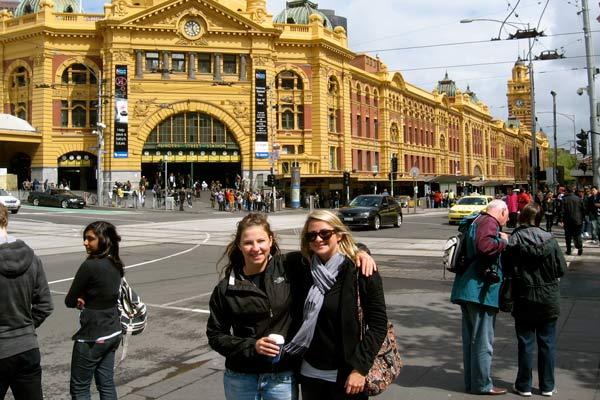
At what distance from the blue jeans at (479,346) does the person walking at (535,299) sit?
0.94 feet

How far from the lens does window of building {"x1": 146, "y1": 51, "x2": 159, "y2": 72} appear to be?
5209 centimetres

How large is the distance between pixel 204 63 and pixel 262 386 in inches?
2097

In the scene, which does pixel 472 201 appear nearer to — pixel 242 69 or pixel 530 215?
pixel 530 215

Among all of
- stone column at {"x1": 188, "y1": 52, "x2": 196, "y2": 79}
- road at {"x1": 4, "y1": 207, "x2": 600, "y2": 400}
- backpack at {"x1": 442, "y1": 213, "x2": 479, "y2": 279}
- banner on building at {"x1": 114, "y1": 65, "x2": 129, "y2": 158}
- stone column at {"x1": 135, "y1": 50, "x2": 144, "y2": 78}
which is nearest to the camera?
backpack at {"x1": 442, "y1": 213, "x2": 479, "y2": 279}

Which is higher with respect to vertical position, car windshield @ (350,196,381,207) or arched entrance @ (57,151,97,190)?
arched entrance @ (57,151,97,190)

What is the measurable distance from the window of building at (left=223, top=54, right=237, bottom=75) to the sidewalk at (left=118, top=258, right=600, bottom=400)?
47.8 m

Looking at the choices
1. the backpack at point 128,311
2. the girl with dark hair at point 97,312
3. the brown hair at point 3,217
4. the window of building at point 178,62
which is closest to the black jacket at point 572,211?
the backpack at point 128,311

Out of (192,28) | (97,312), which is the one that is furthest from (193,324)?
(192,28)

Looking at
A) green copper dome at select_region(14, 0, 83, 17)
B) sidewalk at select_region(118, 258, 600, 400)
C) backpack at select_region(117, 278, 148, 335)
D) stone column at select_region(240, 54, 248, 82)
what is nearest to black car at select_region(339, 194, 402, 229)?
sidewalk at select_region(118, 258, 600, 400)

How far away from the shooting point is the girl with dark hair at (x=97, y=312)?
4.38m

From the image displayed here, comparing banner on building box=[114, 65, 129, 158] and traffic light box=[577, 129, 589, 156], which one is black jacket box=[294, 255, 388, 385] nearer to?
traffic light box=[577, 129, 589, 156]

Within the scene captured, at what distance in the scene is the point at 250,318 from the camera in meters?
3.21

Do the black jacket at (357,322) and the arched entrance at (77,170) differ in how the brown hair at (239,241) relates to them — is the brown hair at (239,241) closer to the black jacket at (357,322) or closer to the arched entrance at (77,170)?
the black jacket at (357,322)

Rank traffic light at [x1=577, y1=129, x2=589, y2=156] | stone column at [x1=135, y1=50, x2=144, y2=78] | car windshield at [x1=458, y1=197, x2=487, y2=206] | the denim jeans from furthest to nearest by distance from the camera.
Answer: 1. stone column at [x1=135, y1=50, x2=144, y2=78]
2. car windshield at [x1=458, y1=197, x2=487, y2=206]
3. traffic light at [x1=577, y1=129, x2=589, y2=156]
4. the denim jeans
